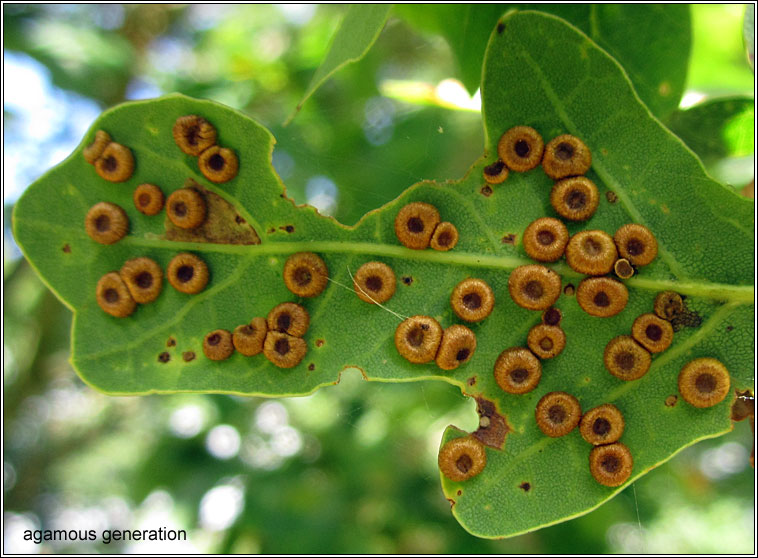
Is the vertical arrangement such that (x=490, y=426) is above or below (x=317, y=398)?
above

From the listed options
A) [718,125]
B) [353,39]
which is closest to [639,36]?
[718,125]

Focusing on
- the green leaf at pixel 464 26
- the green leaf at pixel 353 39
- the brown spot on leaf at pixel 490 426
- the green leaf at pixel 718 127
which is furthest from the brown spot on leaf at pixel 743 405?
the green leaf at pixel 353 39

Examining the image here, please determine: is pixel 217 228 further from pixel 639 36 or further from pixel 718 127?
pixel 718 127

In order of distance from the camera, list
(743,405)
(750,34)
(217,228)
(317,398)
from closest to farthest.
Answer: (750,34)
(743,405)
(217,228)
(317,398)

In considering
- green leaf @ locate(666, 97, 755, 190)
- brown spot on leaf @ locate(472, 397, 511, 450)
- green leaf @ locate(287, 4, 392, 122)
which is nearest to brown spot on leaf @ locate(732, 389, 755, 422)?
brown spot on leaf @ locate(472, 397, 511, 450)

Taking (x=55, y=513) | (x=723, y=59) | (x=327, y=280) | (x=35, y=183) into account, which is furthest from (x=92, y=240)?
(x=55, y=513)

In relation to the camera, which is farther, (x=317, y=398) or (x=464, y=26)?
(x=317, y=398)

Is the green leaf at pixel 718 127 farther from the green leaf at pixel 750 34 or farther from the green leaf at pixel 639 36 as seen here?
the green leaf at pixel 750 34
